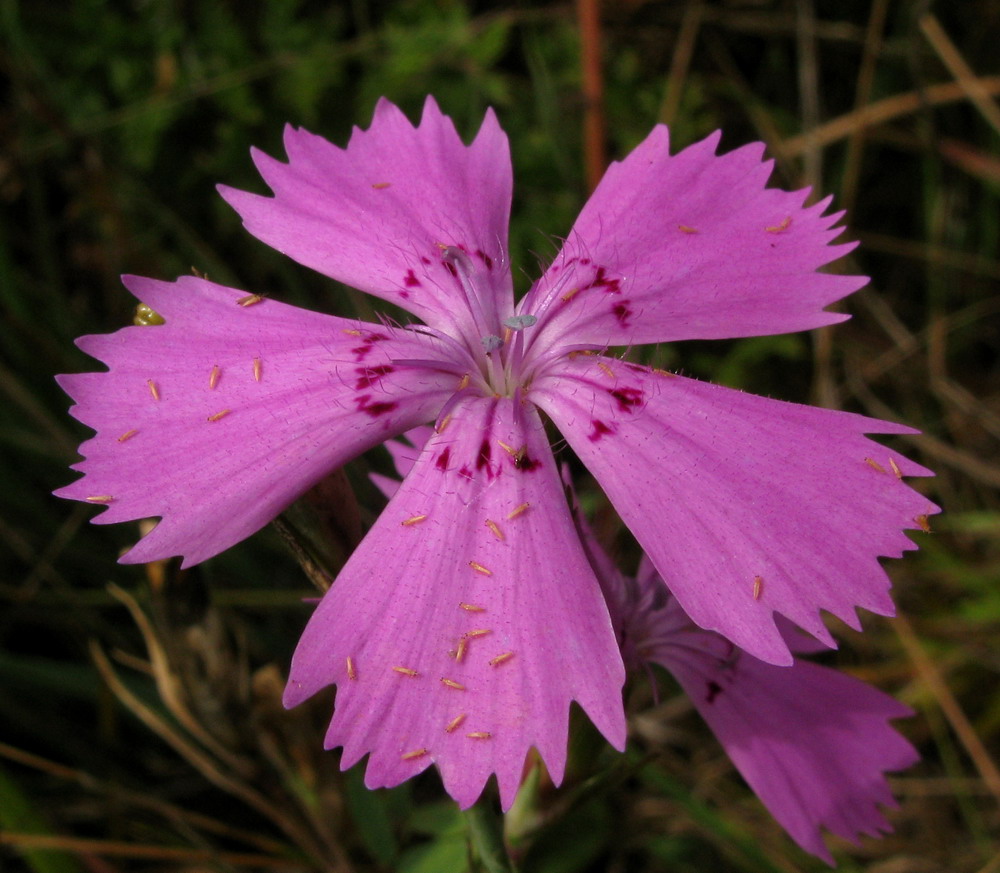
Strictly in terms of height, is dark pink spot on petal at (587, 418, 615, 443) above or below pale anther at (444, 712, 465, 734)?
above

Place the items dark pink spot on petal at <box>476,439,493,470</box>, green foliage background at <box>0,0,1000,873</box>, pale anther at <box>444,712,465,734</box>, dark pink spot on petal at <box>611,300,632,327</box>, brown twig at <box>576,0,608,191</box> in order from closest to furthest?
pale anther at <box>444,712,465,734</box>, dark pink spot on petal at <box>476,439,493,470</box>, dark pink spot on petal at <box>611,300,632,327</box>, green foliage background at <box>0,0,1000,873</box>, brown twig at <box>576,0,608,191</box>

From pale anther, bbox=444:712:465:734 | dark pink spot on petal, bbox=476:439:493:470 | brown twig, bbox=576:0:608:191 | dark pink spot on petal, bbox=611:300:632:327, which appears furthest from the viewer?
brown twig, bbox=576:0:608:191

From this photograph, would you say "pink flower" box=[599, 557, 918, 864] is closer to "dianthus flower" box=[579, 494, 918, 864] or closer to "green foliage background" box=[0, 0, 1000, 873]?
"dianthus flower" box=[579, 494, 918, 864]

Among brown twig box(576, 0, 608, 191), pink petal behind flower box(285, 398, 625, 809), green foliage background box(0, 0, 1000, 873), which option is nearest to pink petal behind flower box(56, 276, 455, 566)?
pink petal behind flower box(285, 398, 625, 809)

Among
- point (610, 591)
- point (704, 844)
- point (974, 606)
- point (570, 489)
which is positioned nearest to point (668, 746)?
point (704, 844)

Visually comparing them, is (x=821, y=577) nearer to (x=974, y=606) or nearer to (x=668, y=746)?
(x=668, y=746)

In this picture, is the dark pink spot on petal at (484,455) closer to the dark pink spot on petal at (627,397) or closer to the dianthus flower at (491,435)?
the dianthus flower at (491,435)

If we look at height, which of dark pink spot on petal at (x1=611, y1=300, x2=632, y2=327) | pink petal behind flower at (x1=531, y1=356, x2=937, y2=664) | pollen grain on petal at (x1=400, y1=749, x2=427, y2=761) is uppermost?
dark pink spot on petal at (x1=611, y1=300, x2=632, y2=327)
